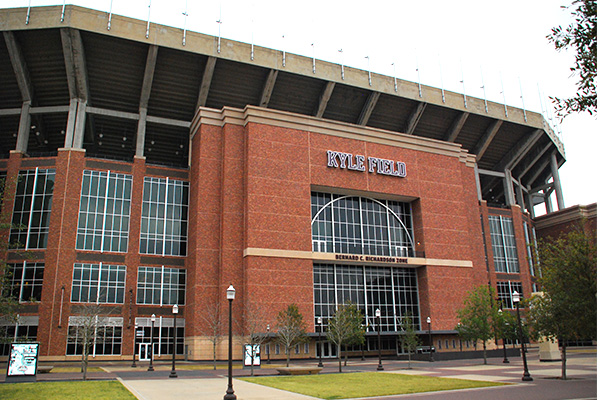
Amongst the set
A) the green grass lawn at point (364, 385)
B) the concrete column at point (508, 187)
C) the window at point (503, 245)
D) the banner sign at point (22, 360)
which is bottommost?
the green grass lawn at point (364, 385)

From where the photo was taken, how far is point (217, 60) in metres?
A: 52.9

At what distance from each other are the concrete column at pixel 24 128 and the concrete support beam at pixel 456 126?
51.7 metres

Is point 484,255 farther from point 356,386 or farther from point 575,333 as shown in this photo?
point 356,386

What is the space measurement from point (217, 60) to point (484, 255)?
4282 cm

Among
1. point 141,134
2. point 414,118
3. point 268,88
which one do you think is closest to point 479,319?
point 414,118

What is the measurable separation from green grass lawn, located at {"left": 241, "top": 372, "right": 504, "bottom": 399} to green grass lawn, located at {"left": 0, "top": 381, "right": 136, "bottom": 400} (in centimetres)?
712

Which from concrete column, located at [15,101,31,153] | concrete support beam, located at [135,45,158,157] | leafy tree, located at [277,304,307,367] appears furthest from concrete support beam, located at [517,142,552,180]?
concrete column, located at [15,101,31,153]

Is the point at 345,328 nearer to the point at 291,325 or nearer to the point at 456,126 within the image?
the point at 291,325

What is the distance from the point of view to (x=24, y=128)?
171ft

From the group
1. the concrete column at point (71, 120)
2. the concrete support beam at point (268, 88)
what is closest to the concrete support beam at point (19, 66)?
the concrete column at point (71, 120)

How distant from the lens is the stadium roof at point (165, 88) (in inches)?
1913

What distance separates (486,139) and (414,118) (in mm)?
13485

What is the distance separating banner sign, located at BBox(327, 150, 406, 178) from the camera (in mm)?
54562

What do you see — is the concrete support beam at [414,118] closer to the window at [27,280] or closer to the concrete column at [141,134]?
the concrete column at [141,134]
